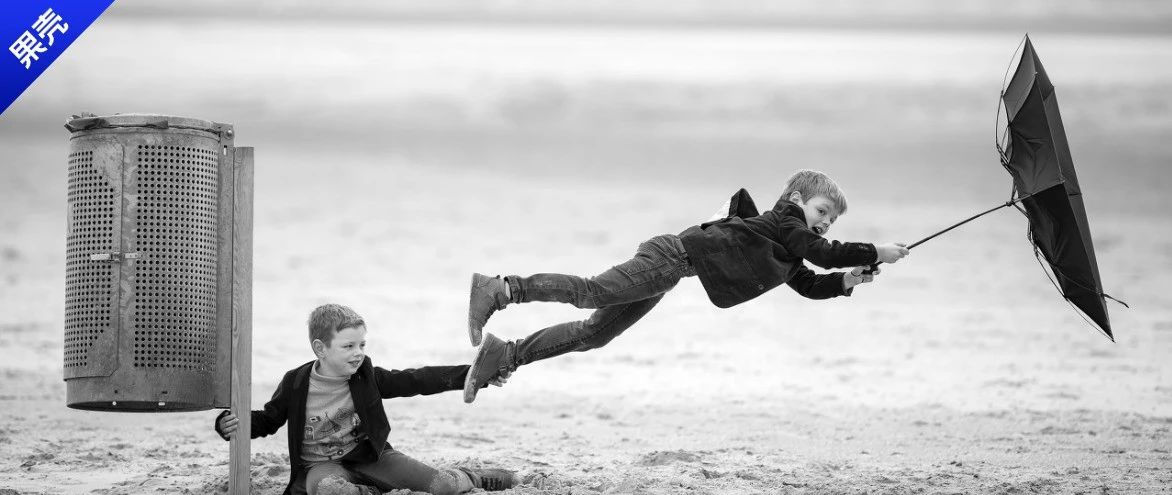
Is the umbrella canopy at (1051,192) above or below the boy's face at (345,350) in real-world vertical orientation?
above

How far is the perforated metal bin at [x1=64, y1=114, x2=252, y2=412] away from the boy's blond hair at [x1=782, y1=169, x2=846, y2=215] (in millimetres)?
2941

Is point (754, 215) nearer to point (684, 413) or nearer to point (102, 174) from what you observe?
point (102, 174)

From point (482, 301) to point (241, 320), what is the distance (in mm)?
1251

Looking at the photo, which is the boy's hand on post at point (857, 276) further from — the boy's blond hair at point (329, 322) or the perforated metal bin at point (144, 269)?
the perforated metal bin at point (144, 269)

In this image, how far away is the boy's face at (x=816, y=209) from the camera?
7625 millimetres

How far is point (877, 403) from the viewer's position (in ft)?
39.9

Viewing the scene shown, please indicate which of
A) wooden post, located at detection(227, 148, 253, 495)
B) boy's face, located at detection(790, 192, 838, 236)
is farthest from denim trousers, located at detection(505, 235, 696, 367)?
wooden post, located at detection(227, 148, 253, 495)

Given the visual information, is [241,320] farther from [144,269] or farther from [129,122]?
[129,122]

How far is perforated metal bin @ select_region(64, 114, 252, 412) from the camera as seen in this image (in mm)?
6754

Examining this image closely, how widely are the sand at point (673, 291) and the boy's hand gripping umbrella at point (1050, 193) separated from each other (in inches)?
45.8

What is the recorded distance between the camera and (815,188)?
25.1 feet

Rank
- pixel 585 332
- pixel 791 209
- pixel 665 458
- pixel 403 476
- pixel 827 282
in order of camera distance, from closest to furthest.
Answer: pixel 403 476 < pixel 791 209 < pixel 585 332 < pixel 827 282 < pixel 665 458

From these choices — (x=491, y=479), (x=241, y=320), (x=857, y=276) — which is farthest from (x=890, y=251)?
(x=241, y=320)

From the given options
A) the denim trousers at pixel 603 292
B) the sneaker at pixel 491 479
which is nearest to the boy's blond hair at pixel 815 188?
the denim trousers at pixel 603 292
